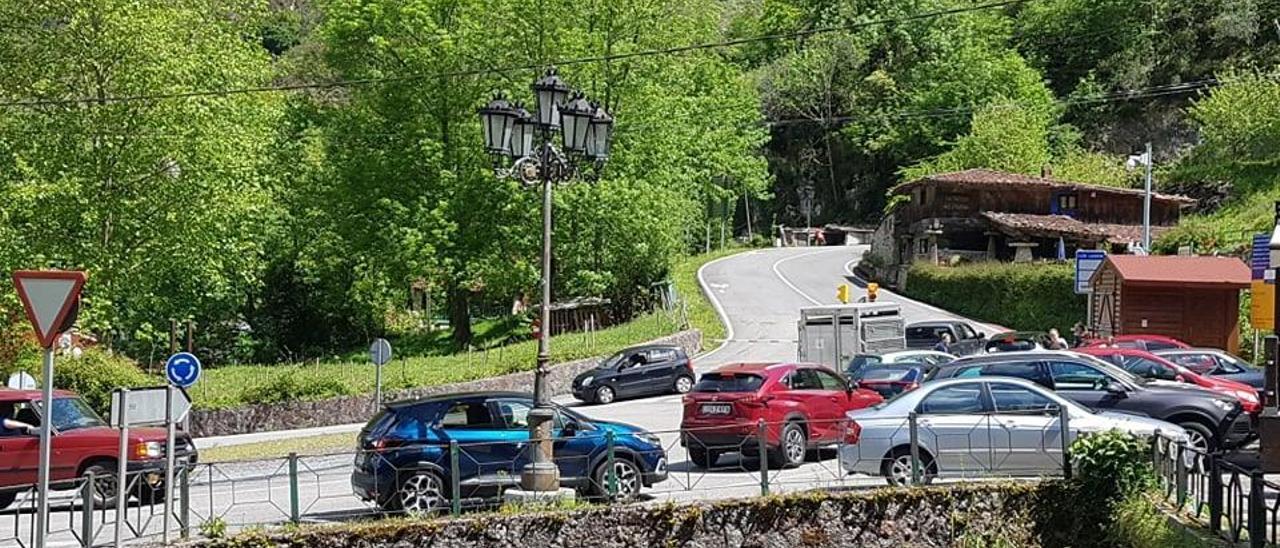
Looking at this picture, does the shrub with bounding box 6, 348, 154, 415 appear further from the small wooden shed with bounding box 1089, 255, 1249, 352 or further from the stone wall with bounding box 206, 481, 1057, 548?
the small wooden shed with bounding box 1089, 255, 1249, 352

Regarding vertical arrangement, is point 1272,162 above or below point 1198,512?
above

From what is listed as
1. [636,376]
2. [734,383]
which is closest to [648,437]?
[734,383]

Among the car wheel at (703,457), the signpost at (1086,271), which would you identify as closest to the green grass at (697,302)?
the signpost at (1086,271)

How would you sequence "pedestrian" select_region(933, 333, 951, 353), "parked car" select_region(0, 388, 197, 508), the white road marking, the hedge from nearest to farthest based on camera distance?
"parked car" select_region(0, 388, 197, 508), "pedestrian" select_region(933, 333, 951, 353), the hedge, the white road marking

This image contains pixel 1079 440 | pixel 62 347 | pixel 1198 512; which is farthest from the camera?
pixel 62 347

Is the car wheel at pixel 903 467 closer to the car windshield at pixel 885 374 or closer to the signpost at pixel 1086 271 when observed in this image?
the car windshield at pixel 885 374

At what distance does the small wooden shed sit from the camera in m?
34.3

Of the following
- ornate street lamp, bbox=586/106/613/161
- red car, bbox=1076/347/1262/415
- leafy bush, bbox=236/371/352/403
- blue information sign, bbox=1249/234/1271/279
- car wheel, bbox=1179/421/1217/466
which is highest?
ornate street lamp, bbox=586/106/613/161

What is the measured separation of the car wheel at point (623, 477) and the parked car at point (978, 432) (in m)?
2.92

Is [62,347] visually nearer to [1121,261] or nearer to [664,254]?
[664,254]

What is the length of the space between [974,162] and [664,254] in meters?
35.2

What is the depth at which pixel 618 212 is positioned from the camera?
143 ft

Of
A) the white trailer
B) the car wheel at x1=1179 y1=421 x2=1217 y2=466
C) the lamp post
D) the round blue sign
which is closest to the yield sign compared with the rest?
the round blue sign

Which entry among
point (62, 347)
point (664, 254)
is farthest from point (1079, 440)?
point (664, 254)
